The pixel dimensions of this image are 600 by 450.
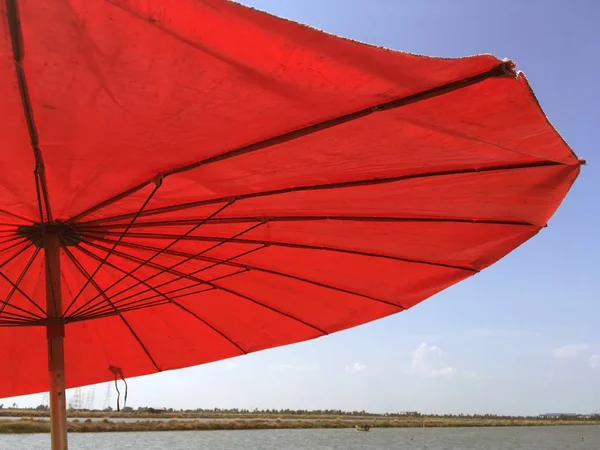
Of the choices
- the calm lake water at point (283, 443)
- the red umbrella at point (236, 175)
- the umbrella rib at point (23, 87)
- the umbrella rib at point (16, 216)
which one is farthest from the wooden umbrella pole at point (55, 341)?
the calm lake water at point (283, 443)

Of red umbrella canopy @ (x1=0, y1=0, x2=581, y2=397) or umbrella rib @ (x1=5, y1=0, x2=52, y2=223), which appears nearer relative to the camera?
umbrella rib @ (x1=5, y1=0, x2=52, y2=223)

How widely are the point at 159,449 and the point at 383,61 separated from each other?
55.2 metres

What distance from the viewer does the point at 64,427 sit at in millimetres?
3529

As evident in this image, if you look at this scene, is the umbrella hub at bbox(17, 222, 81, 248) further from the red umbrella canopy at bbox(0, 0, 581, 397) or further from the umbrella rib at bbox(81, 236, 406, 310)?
the umbrella rib at bbox(81, 236, 406, 310)

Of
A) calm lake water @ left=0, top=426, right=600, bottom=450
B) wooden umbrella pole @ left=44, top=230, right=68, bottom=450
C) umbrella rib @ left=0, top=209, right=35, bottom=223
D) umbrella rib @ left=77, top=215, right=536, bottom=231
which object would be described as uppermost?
umbrella rib @ left=0, top=209, right=35, bottom=223

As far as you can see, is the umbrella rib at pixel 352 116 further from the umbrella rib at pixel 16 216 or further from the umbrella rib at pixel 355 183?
the umbrella rib at pixel 16 216

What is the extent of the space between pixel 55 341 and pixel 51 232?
2.33 feet

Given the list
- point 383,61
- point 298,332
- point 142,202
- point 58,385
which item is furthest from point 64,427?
point 383,61

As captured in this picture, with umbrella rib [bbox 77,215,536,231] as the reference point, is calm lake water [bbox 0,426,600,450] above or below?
below

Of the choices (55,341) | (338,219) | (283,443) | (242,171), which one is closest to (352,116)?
(242,171)

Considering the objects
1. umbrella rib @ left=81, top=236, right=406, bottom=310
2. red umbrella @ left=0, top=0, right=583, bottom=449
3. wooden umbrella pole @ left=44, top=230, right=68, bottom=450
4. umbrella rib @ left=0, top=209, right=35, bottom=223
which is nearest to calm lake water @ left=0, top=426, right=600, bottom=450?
red umbrella @ left=0, top=0, right=583, bottom=449

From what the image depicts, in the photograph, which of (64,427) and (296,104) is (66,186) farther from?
(64,427)

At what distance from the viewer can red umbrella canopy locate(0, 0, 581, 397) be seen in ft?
5.59

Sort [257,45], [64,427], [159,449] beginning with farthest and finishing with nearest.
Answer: [159,449] < [64,427] < [257,45]
